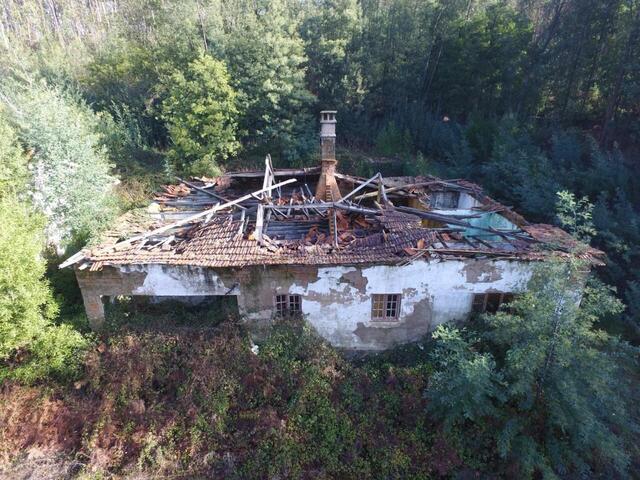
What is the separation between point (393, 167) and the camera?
26.1 meters

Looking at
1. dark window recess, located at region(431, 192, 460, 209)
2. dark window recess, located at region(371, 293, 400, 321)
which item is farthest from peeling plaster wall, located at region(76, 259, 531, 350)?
dark window recess, located at region(431, 192, 460, 209)

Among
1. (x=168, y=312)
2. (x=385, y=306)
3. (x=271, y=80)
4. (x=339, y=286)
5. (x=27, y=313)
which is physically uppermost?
(x=271, y=80)

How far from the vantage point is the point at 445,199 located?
17703 mm

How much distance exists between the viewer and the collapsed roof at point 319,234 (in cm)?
1076

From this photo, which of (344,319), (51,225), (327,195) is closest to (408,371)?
(344,319)

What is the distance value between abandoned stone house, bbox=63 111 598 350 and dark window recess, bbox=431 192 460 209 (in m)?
4.43

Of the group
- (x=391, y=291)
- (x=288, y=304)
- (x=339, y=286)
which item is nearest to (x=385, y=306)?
(x=391, y=291)

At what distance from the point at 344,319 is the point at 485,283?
4.45 metres

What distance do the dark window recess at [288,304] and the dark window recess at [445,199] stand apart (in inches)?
357

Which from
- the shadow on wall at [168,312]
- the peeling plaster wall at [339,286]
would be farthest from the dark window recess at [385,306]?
the shadow on wall at [168,312]

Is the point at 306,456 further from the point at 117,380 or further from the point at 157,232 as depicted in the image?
the point at 157,232

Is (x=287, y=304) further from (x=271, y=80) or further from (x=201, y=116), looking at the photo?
(x=271, y=80)

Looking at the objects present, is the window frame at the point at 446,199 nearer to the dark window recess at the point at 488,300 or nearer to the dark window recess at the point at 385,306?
the dark window recess at the point at 488,300

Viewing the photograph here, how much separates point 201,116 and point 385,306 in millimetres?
16820
